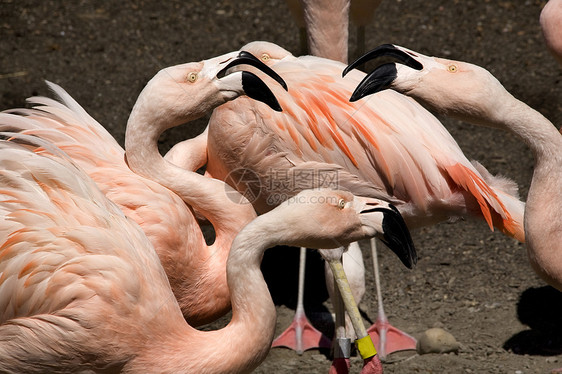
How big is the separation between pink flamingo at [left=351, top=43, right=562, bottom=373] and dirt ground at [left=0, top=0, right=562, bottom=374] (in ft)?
3.53

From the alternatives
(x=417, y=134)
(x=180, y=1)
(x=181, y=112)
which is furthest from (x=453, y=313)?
(x=180, y=1)

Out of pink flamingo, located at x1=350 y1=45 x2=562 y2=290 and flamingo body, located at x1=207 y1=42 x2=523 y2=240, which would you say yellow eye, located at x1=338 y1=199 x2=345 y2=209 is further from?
flamingo body, located at x1=207 y1=42 x2=523 y2=240

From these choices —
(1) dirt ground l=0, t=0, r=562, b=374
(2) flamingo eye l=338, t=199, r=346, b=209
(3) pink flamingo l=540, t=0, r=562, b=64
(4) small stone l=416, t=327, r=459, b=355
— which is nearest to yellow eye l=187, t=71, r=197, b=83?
(2) flamingo eye l=338, t=199, r=346, b=209

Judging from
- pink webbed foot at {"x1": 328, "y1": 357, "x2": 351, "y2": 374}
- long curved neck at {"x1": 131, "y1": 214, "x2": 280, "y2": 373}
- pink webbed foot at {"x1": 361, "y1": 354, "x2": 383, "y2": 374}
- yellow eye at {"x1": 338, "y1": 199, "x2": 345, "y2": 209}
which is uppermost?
yellow eye at {"x1": 338, "y1": 199, "x2": 345, "y2": 209}

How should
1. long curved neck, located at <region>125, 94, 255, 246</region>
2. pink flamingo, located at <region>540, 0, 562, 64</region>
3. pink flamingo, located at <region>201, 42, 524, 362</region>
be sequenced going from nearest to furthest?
1. long curved neck, located at <region>125, 94, 255, 246</region>
2. pink flamingo, located at <region>201, 42, 524, 362</region>
3. pink flamingo, located at <region>540, 0, 562, 64</region>

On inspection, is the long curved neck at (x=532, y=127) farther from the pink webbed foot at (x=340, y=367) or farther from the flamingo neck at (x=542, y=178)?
the pink webbed foot at (x=340, y=367)

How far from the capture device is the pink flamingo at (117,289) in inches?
117

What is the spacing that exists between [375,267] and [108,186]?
1.72m

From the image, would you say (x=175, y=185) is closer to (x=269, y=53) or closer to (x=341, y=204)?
(x=341, y=204)

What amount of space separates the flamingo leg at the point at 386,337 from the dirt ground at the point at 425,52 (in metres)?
0.07

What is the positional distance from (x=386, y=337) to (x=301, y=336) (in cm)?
Result: 46

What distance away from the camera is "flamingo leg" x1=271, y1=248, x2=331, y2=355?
4.48m

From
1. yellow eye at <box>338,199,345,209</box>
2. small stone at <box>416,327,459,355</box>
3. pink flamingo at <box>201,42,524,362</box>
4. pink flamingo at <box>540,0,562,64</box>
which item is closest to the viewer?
yellow eye at <box>338,199,345,209</box>

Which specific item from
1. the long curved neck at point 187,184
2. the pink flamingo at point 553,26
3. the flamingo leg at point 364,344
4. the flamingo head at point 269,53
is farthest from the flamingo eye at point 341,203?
the pink flamingo at point 553,26
